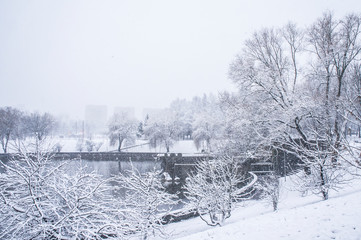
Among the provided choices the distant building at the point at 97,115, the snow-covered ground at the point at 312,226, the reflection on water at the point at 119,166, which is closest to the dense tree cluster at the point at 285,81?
the snow-covered ground at the point at 312,226

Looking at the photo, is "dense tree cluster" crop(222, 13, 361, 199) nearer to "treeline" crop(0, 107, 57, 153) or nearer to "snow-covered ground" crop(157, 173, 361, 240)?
"snow-covered ground" crop(157, 173, 361, 240)

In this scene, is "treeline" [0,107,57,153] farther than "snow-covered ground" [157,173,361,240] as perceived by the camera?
Yes

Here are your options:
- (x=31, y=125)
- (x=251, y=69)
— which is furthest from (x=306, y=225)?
(x=31, y=125)

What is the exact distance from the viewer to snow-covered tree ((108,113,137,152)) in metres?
49.8

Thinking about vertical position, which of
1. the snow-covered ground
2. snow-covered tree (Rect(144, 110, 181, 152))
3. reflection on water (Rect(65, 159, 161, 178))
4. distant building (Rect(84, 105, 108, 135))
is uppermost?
distant building (Rect(84, 105, 108, 135))

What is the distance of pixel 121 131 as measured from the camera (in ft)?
163

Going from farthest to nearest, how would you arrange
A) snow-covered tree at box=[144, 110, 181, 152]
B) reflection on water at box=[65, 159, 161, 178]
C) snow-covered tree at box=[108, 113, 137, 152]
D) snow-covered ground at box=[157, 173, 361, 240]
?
snow-covered tree at box=[108, 113, 137, 152] → snow-covered tree at box=[144, 110, 181, 152] → reflection on water at box=[65, 159, 161, 178] → snow-covered ground at box=[157, 173, 361, 240]

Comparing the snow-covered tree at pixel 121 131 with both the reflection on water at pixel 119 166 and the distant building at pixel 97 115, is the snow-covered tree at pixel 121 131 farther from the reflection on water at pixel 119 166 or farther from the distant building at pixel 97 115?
the distant building at pixel 97 115

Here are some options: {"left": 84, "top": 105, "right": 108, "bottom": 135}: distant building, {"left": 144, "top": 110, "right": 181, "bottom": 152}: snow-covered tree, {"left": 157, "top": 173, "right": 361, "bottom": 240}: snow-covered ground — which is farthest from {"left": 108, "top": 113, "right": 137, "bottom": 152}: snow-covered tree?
{"left": 84, "top": 105, "right": 108, "bottom": 135}: distant building

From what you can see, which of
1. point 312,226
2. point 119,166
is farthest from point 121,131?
point 312,226

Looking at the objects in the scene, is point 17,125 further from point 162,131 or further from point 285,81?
point 285,81

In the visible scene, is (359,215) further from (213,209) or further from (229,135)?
(229,135)

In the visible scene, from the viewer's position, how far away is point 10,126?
46.1 meters

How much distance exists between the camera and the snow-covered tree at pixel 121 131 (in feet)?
163
